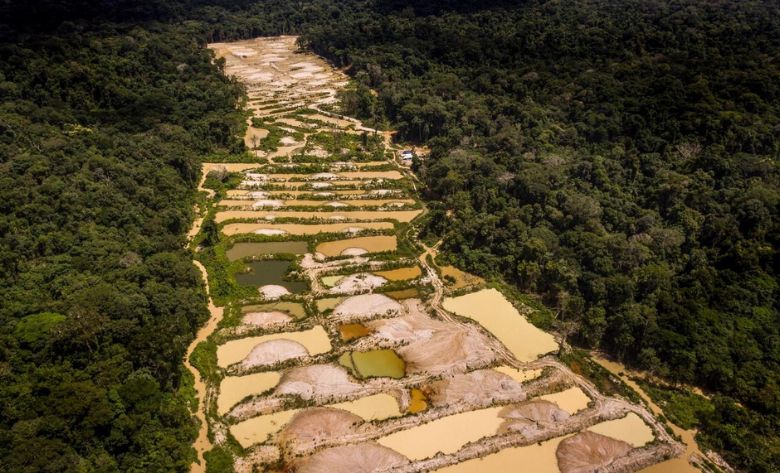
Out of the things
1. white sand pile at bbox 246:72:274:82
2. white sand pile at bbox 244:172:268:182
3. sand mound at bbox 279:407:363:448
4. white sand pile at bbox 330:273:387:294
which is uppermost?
white sand pile at bbox 246:72:274:82

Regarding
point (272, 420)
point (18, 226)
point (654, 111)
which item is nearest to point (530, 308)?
point (272, 420)

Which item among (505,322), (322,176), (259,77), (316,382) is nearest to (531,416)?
(505,322)

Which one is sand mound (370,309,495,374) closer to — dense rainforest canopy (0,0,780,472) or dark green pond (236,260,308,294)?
dense rainforest canopy (0,0,780,472)

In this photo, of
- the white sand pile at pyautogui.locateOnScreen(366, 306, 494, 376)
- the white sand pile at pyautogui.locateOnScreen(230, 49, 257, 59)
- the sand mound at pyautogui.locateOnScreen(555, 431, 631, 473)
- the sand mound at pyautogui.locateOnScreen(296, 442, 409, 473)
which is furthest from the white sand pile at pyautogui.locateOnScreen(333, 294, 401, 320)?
the white sand pile at pyautogui.locateOnScreen(230, 49, 257, 59)

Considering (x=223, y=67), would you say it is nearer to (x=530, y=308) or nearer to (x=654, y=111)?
(x=654, y=111)

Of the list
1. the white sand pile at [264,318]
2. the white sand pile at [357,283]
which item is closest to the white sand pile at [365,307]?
the white sand pile at [357,283]
